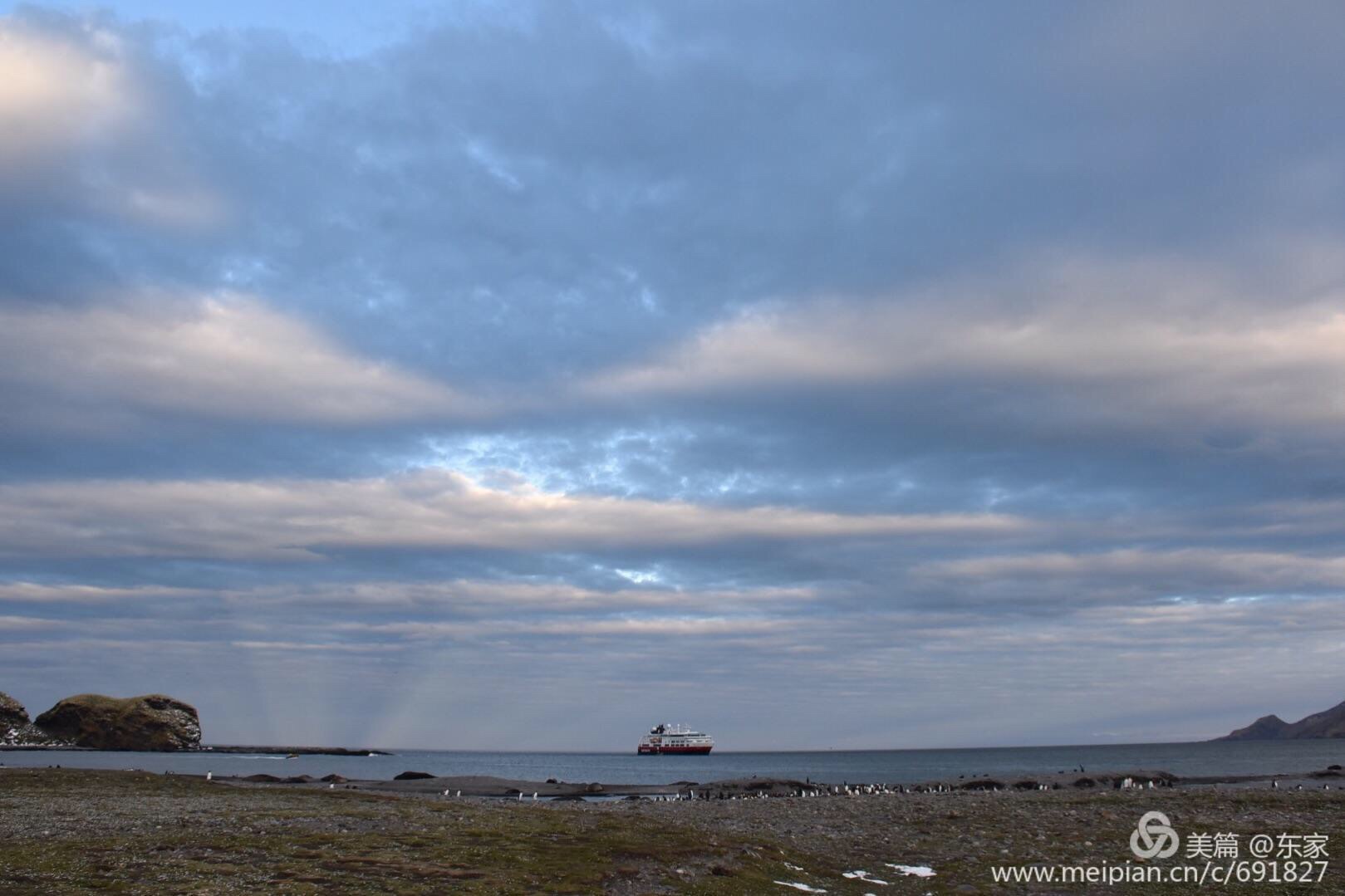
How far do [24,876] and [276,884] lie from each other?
583 centimetres

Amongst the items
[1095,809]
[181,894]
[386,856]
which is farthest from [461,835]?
[1095,809]

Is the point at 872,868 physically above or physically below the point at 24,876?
below

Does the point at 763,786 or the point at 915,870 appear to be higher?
the point at 915,870

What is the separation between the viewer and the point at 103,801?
42094 mm

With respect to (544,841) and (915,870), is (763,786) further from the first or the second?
(544,841)

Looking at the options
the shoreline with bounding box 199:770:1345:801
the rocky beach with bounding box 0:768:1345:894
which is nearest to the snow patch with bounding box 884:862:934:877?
the rocky beach with bounding box 0:768:1345:894

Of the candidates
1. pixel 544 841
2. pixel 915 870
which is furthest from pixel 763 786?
pixel 544 841

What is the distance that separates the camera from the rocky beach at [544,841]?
23031 mm

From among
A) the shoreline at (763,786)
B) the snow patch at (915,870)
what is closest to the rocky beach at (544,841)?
the snow patch at (915,870)

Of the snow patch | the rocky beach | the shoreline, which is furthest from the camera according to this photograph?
the shoreline

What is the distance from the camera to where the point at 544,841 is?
30.0 m

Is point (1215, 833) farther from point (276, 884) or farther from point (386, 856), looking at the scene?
point (276, 884)

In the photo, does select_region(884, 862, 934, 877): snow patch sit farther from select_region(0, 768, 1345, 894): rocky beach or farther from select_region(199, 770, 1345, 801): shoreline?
select_region(199, 770, 1345, 801): shoreline

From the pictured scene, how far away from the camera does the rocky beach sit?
75.6 ft
